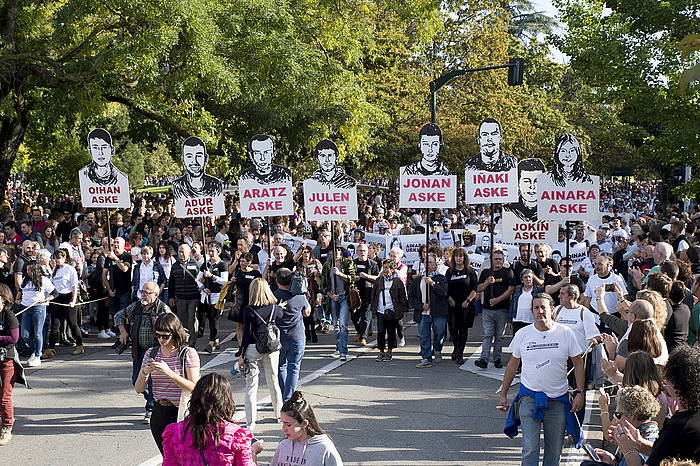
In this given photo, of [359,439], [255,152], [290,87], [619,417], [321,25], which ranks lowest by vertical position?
[359,439]

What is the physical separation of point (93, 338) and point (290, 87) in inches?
296

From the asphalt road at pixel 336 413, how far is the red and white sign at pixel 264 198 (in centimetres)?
241

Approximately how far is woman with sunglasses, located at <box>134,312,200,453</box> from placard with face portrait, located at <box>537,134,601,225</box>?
279 inches

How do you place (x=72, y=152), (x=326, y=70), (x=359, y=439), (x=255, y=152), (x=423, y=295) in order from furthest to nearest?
(x=72, y=152) < (x=326, y=70) < (x=255, y=152) < (x=423, y=295) < (x=359, y=439)

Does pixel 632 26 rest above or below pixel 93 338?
above

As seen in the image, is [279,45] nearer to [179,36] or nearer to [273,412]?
[179,36]

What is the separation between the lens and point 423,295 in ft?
38.1

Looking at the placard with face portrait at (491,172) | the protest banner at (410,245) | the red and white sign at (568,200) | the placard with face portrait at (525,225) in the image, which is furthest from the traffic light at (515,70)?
the red and white sign at (568,200)

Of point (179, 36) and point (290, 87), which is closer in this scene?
point (179, 36)

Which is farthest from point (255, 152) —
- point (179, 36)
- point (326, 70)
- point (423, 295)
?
point (326, 70)

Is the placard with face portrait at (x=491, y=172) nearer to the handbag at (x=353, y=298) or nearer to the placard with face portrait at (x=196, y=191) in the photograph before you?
the handbag at (x=353, y=298)

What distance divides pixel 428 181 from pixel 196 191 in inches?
147

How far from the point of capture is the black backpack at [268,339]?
829 cm

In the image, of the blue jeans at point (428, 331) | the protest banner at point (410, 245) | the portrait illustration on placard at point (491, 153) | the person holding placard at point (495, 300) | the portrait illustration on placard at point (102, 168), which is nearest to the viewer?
the person holding placard at point (495, 300)
